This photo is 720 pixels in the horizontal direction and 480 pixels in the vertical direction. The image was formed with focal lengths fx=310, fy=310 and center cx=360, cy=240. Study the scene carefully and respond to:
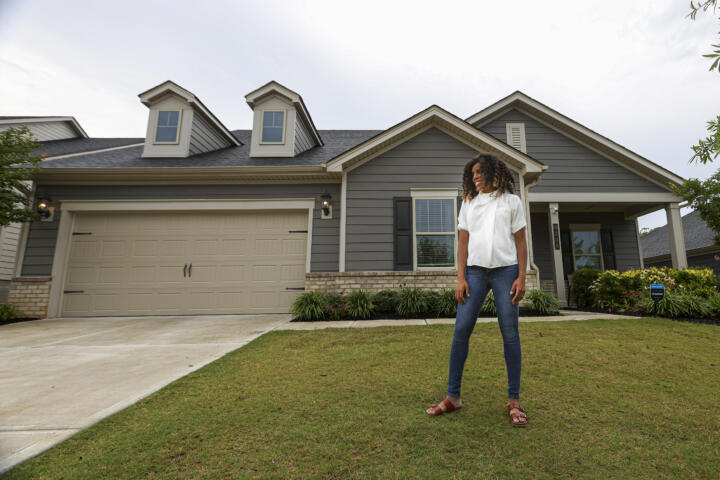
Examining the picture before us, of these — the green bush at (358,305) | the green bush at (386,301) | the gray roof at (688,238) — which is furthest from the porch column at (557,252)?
the gray roof at (688,238)

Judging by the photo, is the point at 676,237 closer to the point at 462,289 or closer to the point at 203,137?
the point at 462,289

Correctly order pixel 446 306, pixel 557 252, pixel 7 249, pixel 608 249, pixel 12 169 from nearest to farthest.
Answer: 1. pixel 446 306
2. pixel 12 169
3. pixel 557 252
4. pixel 7 249
5. pixel 608 249

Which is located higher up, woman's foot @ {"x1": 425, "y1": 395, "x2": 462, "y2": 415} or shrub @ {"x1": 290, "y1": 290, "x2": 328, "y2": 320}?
shrub @ {"x1": 290, "y1": 290, "x2": 328, "y2": 320}

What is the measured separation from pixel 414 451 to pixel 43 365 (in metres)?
3.99

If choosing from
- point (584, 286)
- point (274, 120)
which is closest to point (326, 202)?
point (274, 120)

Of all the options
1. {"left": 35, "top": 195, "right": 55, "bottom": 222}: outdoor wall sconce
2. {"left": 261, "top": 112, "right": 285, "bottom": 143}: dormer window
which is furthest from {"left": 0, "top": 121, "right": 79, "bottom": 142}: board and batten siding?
{"left": 261, "top": 112, "right": 285, "bottom": 143}: dormer window

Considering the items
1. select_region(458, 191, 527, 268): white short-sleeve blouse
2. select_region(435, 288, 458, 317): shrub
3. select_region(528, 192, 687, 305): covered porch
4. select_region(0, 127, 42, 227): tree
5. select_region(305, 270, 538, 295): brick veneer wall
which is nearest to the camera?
select_region(458, 191, 527, 268): white short-sleeve blouse

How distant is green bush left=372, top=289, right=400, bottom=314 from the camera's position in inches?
236

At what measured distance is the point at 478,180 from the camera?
2023 mm

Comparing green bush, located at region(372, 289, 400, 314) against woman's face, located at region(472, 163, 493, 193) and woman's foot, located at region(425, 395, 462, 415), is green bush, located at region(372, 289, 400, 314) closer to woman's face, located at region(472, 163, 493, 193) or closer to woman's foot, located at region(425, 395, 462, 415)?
woman's foot, located at region(425, 395, 462, 415)

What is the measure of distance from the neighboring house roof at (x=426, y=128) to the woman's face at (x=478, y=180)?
4.96 m

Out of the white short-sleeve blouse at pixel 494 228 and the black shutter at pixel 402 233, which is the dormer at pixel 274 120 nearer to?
the black shutter at pixel 402 233

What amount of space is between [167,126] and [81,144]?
587cm

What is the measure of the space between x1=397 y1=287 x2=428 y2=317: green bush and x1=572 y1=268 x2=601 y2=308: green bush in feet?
15.1
